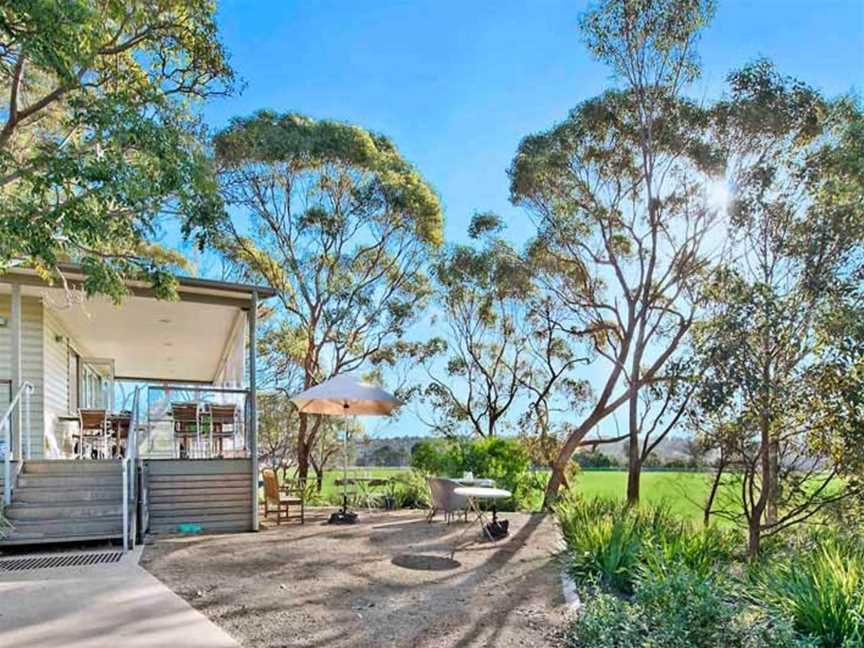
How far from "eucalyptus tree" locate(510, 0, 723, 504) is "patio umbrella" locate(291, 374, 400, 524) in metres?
4.68

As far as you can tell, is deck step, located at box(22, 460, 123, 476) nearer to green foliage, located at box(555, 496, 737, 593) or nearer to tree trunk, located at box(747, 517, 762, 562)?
green foliage, located at box(555, 496, 737, 593)

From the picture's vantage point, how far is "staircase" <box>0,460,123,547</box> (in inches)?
322

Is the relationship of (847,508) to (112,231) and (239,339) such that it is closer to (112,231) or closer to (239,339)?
(112,231)

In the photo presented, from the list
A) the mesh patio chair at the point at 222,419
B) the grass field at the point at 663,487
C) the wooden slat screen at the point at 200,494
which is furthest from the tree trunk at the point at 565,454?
the wooden slat screen at the point at 200,494

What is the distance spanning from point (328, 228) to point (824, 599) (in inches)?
576

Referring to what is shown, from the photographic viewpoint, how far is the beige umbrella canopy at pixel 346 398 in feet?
34.3

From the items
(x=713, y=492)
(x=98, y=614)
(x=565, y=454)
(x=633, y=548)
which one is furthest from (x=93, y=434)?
(x=713, y=492)

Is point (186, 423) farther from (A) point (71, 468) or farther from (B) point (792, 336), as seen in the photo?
(B) point (792, 336)

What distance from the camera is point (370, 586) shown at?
5922 millimetres

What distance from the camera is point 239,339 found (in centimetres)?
1354

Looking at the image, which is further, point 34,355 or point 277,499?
point 34,355

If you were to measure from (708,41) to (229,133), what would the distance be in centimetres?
1110

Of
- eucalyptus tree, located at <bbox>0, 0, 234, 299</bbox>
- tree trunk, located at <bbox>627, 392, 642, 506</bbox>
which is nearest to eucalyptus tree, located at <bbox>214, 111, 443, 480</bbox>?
tree trunk, located at <bbox>627, 392, 642, 506</bbox>

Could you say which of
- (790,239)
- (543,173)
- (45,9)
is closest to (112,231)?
(45,9)
